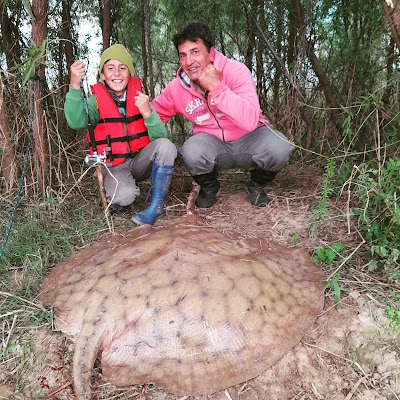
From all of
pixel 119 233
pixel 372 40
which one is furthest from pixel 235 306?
pixel 372 40

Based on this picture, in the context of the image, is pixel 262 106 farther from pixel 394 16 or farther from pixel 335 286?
pixel 335 286

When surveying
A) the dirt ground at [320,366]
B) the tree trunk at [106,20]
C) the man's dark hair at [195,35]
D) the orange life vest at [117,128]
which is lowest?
the dirt ground at [320,366]

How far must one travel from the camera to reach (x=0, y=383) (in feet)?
6.37

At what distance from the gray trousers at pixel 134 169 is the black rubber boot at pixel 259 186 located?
764 millimetres

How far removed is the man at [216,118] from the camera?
306 centimetres

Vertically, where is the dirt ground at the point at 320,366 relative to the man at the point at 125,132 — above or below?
below

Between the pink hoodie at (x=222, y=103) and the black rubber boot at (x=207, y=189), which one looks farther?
the black rubber boot at (x=207, y=189)

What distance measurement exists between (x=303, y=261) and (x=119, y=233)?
1.42 meters

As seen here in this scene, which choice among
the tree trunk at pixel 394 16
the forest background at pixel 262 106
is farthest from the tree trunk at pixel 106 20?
the tree trunk at pixel 394 16

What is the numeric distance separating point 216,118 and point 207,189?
65cm

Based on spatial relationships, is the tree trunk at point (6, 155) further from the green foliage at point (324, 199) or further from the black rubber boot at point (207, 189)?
the green foliage at point (324, 199)

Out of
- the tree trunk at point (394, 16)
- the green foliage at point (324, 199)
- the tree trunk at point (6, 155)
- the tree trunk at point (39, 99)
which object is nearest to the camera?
the tree trunk at point (394, 16)

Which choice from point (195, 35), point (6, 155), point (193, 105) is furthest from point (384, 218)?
point (6, 155)

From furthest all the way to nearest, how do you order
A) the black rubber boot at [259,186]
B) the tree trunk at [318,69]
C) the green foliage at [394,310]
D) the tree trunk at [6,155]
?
the tree trunk at [318,69] < the black rubber boot at [259,186] < the tree trunk at [6,155] < the green foliage at [394,310]
